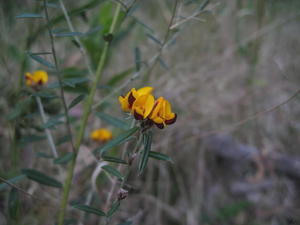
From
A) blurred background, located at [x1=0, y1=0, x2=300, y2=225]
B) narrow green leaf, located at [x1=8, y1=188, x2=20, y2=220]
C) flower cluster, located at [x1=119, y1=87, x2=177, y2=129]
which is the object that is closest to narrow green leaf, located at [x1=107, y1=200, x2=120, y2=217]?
flower cluster, located at [x1=119, y1=87, x2=177, y2=129]

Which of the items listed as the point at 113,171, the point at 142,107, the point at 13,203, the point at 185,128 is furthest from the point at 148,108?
the point at 185,128

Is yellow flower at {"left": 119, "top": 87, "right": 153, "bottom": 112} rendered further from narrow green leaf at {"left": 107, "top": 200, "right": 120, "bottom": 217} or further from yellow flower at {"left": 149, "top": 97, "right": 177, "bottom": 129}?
narrow green leaf at {"left": 107, "top": 200, "right": 120, "bottom": 217}

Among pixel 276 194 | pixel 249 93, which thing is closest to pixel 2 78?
pixel 249 93

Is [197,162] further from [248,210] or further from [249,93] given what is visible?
[249,93]

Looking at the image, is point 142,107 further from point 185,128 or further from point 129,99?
point 185,128

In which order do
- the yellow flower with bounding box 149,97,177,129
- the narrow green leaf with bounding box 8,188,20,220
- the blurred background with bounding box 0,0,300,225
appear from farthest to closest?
1. the blurred background with bounding box 0,0,300,225
2. the narrow green leaf with bounding box 8,188,20,220
3. the yellow flower with bounding box 149,97,177,129

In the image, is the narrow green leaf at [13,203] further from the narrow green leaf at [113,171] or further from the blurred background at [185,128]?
the narrow green leaf at [113,171]

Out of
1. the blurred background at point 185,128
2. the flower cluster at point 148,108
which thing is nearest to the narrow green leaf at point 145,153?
the flower cluster at point 148,108
